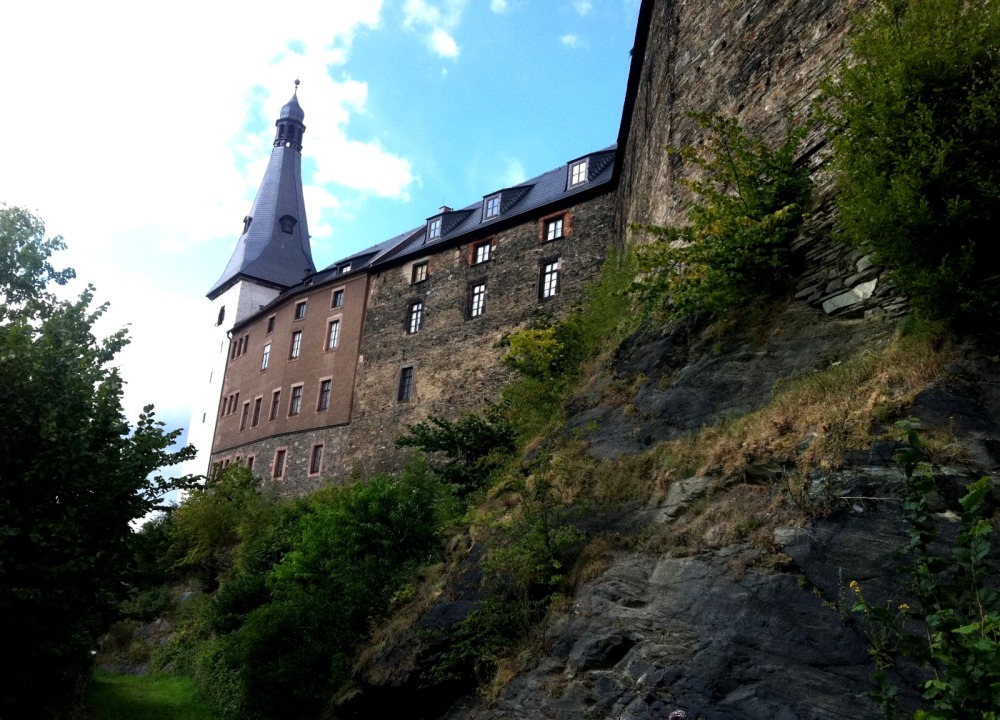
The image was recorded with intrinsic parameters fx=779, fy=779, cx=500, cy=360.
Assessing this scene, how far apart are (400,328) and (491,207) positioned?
530 cm

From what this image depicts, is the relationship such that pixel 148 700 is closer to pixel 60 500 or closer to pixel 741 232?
pixel 60 500

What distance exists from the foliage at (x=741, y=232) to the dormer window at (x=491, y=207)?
1777 cm

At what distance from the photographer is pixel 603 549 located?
724cm

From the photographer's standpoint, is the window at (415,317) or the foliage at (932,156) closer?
the foliage at (932,156)

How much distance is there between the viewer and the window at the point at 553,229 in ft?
78.1

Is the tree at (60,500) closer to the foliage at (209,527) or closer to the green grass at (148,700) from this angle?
the green grass at (148,700)

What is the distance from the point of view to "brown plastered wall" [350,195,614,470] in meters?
22.9

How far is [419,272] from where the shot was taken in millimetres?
27781

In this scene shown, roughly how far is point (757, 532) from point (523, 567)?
2550mm

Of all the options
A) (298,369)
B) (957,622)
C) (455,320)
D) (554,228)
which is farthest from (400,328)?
(957,622)

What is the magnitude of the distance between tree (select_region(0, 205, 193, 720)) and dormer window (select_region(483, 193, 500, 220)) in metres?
17.7

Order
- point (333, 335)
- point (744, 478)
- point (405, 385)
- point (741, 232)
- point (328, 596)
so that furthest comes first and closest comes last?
1. point (333, 335)
2. point (405, 385)
3. point (328, 596)
4. point (741, 232)
5. point (744, 478)

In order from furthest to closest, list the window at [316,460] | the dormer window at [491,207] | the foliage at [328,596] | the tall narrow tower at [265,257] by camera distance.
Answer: the tall narrow tower at [265,257]
the window at [316,460]
the dormer window at [491,207]
the foliage at [328,596]

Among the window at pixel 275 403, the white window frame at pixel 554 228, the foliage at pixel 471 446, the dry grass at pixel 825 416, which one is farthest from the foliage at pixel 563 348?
the window at pixel 275 403
